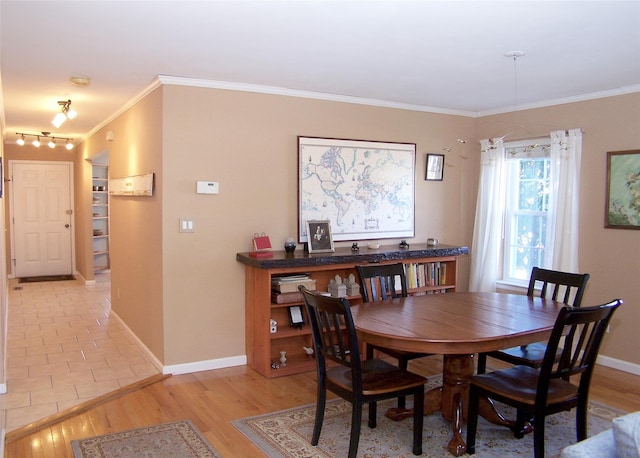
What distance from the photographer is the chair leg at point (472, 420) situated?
2.79 metres

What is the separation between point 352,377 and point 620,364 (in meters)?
2.90

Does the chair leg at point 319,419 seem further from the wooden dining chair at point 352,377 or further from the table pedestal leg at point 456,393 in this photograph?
the table pedestal leg at point 456,393

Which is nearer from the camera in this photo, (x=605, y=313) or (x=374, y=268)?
(x=605, y=313)

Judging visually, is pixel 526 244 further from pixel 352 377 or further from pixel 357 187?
pixel 352 377

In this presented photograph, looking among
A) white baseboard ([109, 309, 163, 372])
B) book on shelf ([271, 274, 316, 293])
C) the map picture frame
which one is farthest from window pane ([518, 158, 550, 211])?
white baseboard ([109, 309, 163, 372])

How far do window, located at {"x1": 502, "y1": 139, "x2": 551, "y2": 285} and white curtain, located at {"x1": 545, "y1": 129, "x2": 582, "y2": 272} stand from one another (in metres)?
0.19

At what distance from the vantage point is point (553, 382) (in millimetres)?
2764

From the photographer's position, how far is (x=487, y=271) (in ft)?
17.1

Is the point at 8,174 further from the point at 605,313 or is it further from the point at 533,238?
the point at 605,313

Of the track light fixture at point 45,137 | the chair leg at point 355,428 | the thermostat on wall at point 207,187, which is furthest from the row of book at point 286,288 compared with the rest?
the track light fixture at point 45,137

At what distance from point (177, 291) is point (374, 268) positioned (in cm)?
159

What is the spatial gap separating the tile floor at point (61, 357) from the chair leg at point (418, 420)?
88.2 inches

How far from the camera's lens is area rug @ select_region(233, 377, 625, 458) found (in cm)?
287

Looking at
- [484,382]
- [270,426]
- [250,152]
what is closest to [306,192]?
[250,152]
